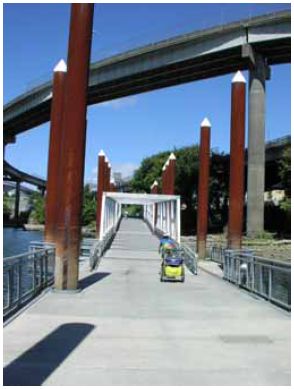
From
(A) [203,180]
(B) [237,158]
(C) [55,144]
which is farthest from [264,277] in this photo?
(A) [203,180]

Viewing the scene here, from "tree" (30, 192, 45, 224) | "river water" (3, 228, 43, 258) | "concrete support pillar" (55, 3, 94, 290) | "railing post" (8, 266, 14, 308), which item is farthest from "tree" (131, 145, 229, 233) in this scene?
"railing post" (8, 266, 14, 308)

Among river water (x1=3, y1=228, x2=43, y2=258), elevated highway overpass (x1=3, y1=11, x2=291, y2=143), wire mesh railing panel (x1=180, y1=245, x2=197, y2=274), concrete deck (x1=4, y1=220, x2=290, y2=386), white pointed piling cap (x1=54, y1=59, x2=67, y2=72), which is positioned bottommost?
river water (x1=3, y1=228, x2=43, y2=258)

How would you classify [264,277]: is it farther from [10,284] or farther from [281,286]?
[10,284]

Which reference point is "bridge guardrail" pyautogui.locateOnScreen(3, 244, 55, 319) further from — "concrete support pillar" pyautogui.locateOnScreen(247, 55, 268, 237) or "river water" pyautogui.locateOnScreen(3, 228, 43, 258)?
"concrete support pillar" pyautogui.locateOnScreen(247, 55, 268, 237)

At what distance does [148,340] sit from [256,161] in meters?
50.0

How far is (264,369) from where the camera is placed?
731 centimetres

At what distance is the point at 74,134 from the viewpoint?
49.2 ft

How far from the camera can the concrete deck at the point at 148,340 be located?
6.88 metres

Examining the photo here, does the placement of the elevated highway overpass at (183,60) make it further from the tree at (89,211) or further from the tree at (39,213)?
the tree at (39,213)

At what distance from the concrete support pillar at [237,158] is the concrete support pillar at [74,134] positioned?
12.4 m

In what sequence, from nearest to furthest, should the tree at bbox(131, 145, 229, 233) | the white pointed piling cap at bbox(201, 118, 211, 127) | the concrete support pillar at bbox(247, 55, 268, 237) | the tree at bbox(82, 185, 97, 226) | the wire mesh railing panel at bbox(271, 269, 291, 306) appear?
the wire mesh railing panel at bbox(271, 269, 291, 306), the white pointed piling cap at bbox(201, 118, 211, 127), the concrete support pillar at bbox(247, 55, 268, 237), the tree at bbox(131, 145, 229, 233), the tree at bbox(82, 185, 97, 226)

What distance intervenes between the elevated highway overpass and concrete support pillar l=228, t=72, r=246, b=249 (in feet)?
99.5

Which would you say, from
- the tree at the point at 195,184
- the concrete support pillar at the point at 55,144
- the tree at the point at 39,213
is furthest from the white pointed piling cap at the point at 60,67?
the tree at the point at 39,213

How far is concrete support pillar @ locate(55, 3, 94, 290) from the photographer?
1496cm
